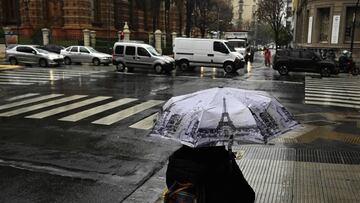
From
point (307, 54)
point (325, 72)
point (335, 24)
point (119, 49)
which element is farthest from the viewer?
point (335, 24)

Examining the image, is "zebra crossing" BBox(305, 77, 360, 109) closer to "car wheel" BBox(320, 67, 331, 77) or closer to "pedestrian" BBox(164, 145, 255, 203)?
"car wheel" BBox(320, 67, 331, 77)

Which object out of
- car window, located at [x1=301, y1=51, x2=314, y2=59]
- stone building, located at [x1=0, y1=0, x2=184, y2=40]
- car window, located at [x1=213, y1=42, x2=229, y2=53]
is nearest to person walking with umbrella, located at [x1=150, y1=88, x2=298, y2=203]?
car window, located at [x1=301, y1=51, x2=314, y2=59]

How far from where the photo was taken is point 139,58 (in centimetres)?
2777

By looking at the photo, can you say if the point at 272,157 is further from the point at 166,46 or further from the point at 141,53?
the point at 166,46

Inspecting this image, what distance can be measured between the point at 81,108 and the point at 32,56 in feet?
63.3

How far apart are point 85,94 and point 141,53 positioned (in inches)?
445

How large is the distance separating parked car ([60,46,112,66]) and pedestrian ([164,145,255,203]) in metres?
30.6

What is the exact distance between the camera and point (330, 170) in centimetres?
718

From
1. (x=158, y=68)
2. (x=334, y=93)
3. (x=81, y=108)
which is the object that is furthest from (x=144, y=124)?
(x=158, y=68)

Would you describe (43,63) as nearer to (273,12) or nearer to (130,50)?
(130,50)

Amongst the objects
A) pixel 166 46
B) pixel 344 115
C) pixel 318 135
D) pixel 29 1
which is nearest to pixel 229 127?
pixel 318 135

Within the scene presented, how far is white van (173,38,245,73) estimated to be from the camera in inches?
1126

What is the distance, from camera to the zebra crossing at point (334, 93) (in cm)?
1584

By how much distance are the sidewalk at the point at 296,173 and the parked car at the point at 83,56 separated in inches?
1019
